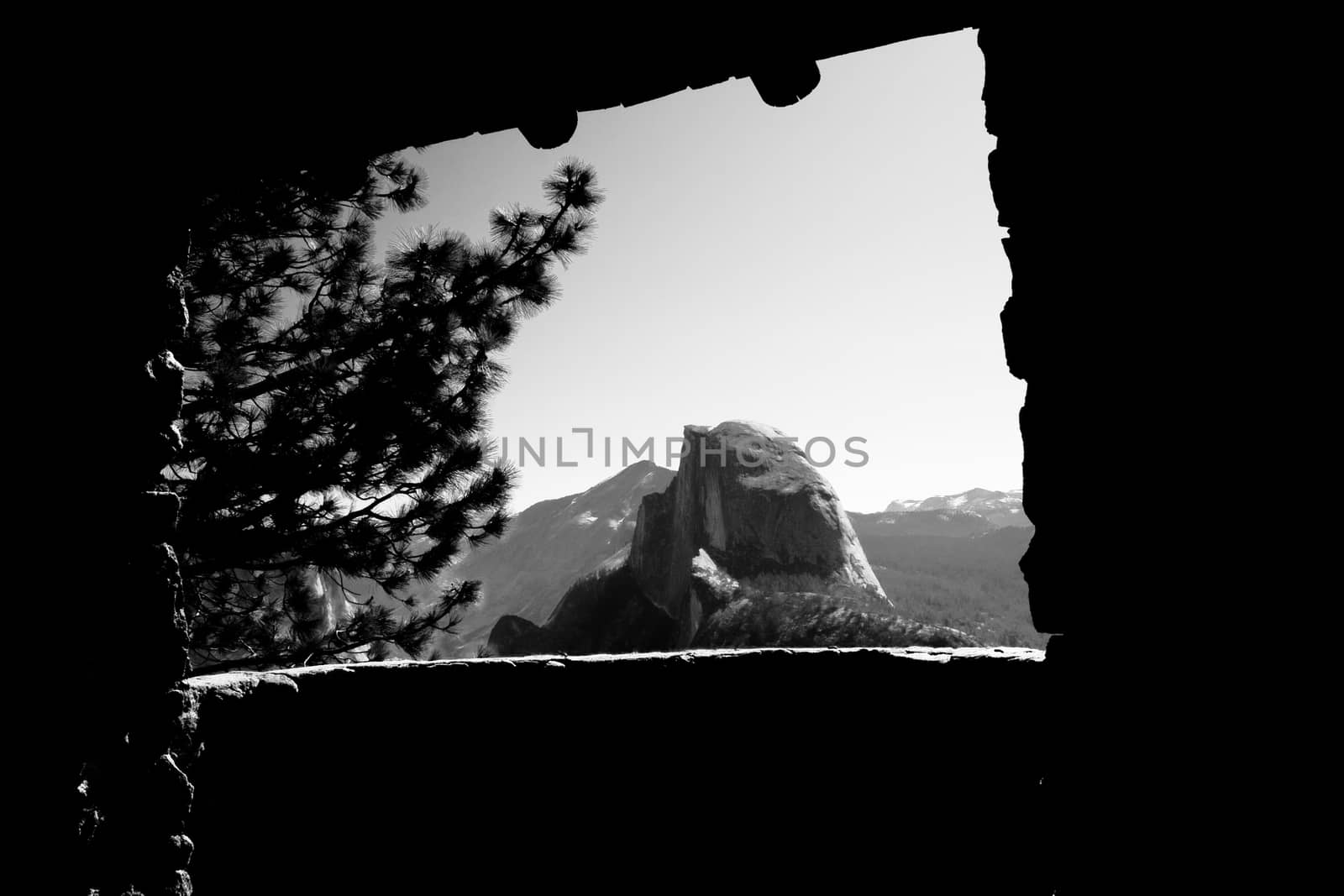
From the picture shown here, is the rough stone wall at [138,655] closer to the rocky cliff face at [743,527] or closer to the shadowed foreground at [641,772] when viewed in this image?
the shadowed foreground at [641,772]

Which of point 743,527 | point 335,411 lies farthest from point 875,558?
point 335,411

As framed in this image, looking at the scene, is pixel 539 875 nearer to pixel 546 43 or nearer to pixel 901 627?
pixel 546 43

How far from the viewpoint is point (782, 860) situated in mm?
3729

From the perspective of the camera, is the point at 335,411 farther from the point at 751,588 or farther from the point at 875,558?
the point at 875,558

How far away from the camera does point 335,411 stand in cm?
546

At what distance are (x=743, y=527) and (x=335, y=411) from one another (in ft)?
67.4

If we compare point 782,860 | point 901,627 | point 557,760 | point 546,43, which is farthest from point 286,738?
point 901,627

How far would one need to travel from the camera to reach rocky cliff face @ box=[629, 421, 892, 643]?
24.3 metres

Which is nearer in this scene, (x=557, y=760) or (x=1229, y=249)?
(x=1229, y=249)

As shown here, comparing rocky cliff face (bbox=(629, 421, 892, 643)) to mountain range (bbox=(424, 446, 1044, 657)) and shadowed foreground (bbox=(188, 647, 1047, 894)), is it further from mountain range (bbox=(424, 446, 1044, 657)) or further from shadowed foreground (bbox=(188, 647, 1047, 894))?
shadowed foreground (bbox=(188, 647, 1047, 894))

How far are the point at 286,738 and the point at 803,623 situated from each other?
52.5ft

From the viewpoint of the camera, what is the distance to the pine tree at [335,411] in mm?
5098

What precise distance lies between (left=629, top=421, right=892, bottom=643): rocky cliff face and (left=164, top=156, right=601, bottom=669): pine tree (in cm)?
1609

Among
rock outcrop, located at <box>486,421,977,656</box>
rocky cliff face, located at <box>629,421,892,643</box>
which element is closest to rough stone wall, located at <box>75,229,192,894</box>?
rock outcrop, located at <box>486,421,977,656</box>
